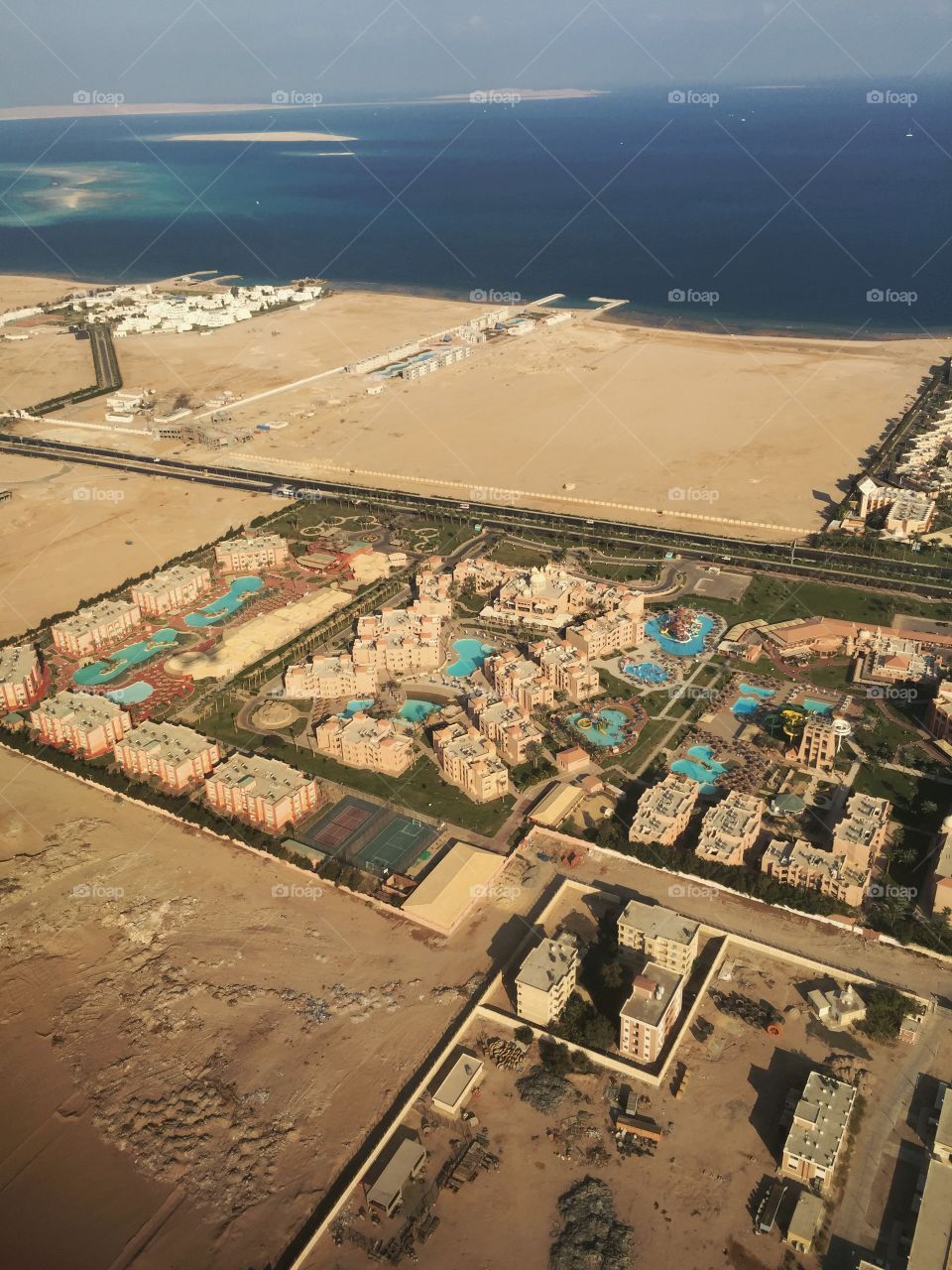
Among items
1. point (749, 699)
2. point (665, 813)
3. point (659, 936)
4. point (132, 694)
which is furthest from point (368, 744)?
point (749, 699)

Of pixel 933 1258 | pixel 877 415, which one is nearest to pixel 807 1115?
pixel 933 1258

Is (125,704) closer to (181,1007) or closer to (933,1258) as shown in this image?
(181,1007)

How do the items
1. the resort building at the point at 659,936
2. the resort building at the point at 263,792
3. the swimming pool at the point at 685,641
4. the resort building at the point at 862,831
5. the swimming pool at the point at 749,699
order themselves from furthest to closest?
the swimming pool at the point at 685,641 → the swimming pool at the point at 749,699 → the resort building at the point at 263,792 → the resort building at the point at 862,831 → the resort building at the point at 659,936

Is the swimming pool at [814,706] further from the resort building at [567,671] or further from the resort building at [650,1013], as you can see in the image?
the resort building at [650,1013]

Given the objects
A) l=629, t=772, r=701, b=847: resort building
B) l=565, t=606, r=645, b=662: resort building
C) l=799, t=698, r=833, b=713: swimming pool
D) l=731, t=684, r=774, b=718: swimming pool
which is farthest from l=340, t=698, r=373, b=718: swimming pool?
l=799, t=698, r=833, b=713: swimming pool

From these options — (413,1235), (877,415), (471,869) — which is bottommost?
(413,1235)

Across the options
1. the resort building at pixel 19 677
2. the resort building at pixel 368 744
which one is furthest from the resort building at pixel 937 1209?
the resort building at pixel 19 677

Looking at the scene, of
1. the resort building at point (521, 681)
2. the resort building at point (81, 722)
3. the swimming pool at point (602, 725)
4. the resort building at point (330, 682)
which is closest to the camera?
the swimming pool at point (602, 725)

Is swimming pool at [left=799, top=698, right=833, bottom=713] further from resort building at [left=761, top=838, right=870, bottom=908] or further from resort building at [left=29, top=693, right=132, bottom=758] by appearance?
resort building at [left=29, top=693, right=132, bottom=758]
